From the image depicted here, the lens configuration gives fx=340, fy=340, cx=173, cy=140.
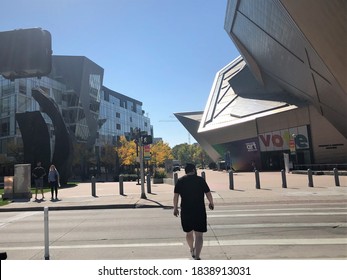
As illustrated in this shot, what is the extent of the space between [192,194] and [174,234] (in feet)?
9.04

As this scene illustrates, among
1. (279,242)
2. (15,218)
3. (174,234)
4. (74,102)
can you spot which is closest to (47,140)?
(15,218)

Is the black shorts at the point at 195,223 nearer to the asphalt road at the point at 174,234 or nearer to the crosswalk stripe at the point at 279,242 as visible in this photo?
the asphalt road at the point at 174,234

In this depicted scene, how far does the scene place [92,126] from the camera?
79188 mm

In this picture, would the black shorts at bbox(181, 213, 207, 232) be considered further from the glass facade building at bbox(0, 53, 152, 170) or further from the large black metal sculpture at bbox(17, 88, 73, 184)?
the glass facade building at bbox(0, 53, 152, 170)

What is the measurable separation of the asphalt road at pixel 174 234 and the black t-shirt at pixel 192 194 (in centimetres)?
95

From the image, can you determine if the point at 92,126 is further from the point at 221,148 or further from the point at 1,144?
the point at 221,148

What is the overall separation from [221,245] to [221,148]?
5754 centimetres

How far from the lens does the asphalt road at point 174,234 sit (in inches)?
259

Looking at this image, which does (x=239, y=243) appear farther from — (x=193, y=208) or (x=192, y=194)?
(x=192, y=194)

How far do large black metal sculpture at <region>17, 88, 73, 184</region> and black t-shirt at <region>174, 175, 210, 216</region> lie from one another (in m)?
25.1

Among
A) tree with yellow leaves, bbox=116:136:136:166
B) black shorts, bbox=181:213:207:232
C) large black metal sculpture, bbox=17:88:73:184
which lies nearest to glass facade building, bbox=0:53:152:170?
tree with yellow leaves, bbox=116:136:136:166

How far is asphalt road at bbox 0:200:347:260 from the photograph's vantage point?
21.5ft

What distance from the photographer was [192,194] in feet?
19.9

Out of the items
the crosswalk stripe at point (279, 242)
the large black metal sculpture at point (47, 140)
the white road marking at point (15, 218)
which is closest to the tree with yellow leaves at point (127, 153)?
the large black metal sculpture at point (47, 140)
